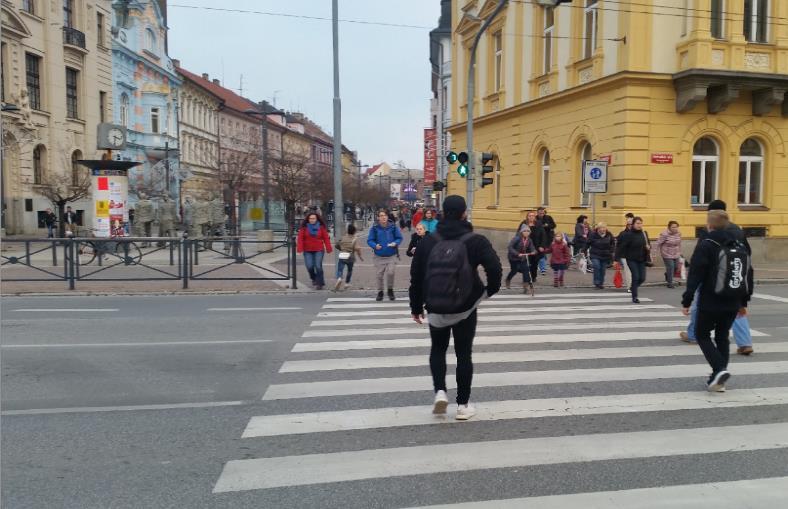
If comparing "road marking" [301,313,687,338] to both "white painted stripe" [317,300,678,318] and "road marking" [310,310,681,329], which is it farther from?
"white painted stripe" [317,300,678,318]

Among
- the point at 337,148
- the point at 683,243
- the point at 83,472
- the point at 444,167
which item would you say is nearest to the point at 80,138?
→ the point at 337,148

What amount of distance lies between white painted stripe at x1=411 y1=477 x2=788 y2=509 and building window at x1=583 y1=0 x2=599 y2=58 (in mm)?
18202

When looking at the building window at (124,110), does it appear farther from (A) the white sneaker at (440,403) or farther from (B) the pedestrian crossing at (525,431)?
(A) the white sneaker at (440,403)

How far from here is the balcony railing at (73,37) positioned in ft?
125

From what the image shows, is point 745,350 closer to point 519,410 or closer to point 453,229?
point 519,410

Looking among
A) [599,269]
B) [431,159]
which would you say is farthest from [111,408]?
[431,159]

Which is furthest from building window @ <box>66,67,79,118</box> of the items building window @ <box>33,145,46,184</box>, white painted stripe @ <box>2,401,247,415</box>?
white painted stripe @ <box>2,401,247,415</box>

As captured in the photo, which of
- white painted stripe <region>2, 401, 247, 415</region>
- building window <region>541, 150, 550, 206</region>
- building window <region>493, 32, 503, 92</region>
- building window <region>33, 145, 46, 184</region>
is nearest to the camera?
white painted stripe <region>2, 401, 247, 415</region>

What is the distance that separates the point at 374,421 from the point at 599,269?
1072cm

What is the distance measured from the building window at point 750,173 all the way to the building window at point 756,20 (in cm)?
292

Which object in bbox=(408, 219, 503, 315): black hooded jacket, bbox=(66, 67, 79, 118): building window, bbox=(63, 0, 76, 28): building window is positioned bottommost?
bbox=(408, 219, 503, 315): black hooded jacket

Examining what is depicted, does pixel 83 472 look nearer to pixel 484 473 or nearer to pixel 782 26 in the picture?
pixel 484 473

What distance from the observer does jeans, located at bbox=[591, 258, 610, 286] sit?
48.5 feet

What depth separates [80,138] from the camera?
39469 mm
